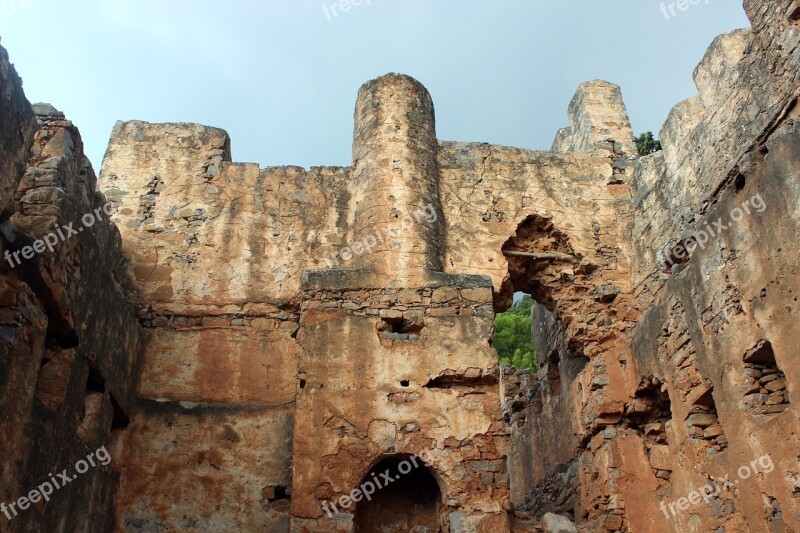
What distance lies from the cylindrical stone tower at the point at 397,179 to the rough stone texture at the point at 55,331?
2539 millimetres

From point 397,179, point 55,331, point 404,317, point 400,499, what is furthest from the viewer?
point 397,179

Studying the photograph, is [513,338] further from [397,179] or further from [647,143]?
[397,179]

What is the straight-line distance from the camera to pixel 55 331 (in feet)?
16.9

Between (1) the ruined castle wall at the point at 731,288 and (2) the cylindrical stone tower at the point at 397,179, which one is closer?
(1) the ruined castle wall at the point at 731,288

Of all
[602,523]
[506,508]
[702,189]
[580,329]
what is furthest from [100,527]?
[702,189]

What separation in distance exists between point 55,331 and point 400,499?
327 cm

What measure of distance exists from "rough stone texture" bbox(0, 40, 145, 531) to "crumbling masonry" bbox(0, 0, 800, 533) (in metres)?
0.02

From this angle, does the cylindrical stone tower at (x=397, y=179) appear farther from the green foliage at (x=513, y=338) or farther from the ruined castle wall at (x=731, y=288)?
the green foliage at (x=513, y=338)

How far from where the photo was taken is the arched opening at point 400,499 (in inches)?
258

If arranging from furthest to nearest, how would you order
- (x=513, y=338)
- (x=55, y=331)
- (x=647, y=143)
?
1. (x=513, y=338)
2. (x=647, y=143)
3. (x=55, y=331)

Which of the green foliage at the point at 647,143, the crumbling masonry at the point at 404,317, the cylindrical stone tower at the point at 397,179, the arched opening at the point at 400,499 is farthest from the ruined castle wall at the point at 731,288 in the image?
the green foliage at the point at 647,143

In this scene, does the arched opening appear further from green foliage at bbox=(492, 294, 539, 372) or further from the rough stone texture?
green foliage at bbox=(492, 294, 539, 372)

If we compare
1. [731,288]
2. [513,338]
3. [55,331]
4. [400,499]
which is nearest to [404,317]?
[400,499]

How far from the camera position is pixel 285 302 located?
7.59 metres
